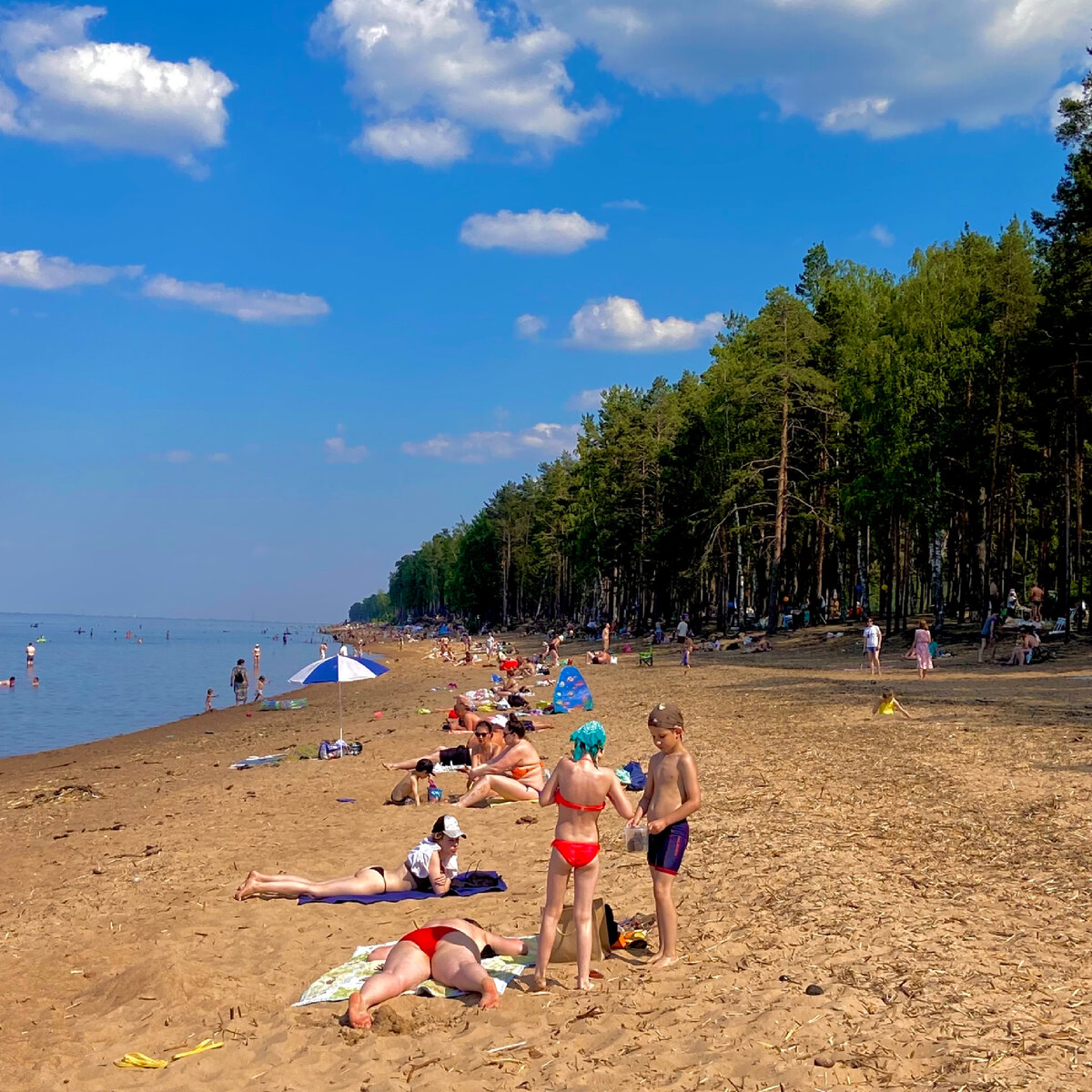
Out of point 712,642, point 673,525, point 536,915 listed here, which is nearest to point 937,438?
point 712,642

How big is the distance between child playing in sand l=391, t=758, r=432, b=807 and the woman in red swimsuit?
655cm

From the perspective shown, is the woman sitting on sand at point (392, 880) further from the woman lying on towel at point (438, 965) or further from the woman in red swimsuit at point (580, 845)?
the woman in red swimsuit at point (580, 845)

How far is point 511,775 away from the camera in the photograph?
1327 centimetres

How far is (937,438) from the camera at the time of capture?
3312cm

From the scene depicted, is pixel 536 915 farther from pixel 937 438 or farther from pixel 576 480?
pixel 576 480

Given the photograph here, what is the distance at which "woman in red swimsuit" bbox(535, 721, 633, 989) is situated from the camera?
620 cm

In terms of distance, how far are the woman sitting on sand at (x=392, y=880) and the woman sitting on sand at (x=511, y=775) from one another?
3.58 metres

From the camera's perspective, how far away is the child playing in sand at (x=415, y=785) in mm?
12703

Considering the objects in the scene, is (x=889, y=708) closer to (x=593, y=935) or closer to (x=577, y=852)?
(x=593, y=935)

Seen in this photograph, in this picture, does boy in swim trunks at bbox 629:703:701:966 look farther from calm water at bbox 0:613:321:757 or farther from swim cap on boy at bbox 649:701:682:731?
calm water at bbox 0:613:321:757

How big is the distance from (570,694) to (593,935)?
14.9 meters

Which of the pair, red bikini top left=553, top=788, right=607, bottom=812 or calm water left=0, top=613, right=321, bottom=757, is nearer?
red bikini top left=553, top=788, right=607, bottom=812

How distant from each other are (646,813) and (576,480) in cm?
5922

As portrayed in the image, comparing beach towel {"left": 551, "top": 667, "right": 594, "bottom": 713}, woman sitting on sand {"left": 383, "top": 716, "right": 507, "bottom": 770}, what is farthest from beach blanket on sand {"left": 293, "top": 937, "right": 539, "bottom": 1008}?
beach towel {"left": 551, "top": 667, "right": 594, "bottom": 713}
